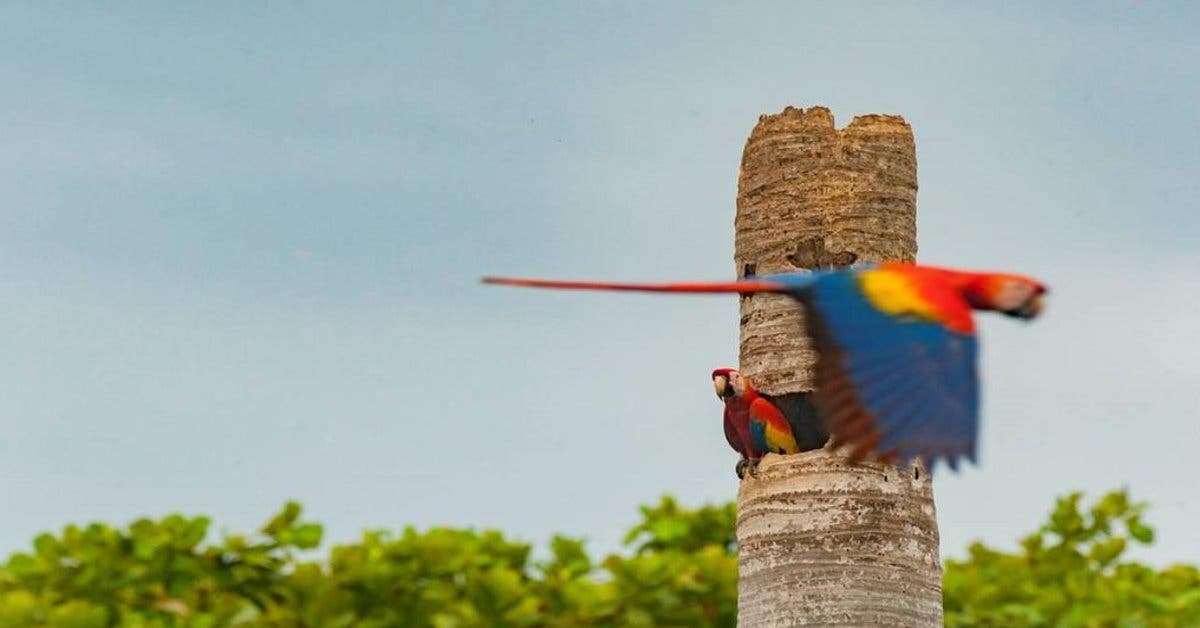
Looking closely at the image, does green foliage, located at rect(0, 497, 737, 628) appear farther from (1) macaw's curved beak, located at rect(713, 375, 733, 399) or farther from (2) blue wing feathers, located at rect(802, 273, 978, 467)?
(2) blue wing feathers, located at rect(802, 273, 978, 467)

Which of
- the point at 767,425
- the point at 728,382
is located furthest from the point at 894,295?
the point at 767,425

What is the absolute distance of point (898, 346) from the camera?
4.92 meters

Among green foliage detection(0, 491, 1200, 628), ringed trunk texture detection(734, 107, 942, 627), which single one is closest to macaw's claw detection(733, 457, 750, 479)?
ringed trunk texture detection(734, 107, 942, 627)

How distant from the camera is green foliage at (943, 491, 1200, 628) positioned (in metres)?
11.2

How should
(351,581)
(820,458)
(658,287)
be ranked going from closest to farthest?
1. (658,287)
2. (820,458)
3. (351,581)

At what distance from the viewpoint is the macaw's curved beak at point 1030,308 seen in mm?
5312

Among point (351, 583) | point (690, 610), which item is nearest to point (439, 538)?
point (351, 583)

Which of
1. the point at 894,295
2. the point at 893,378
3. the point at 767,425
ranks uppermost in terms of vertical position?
the point at 767,425

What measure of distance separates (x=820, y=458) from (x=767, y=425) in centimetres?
27

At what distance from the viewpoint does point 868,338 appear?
16.3ft

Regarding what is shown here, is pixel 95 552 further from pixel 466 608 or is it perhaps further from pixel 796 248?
pixel 796 248

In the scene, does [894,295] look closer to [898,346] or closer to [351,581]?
[898,346]

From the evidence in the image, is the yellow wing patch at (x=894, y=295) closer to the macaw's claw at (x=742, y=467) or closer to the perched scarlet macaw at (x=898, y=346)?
the perched scarlet macaw at (x=898, y=346)

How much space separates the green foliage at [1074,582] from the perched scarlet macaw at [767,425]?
343cm
